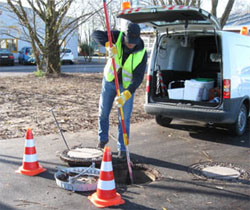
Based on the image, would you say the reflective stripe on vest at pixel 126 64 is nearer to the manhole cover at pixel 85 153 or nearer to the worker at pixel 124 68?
the worker at pixel 124 68

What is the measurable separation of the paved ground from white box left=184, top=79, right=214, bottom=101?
72 cm

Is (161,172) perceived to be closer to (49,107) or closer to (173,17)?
(173,17)

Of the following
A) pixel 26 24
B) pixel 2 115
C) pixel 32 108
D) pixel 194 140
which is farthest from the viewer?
pixel 26 24

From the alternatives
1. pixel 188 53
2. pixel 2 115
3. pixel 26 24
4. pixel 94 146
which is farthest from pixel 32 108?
pixel 26 24

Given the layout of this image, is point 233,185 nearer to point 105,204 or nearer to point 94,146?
point 105,204

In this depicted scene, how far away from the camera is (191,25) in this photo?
20.6 ft

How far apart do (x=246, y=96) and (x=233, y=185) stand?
2816 millimetres

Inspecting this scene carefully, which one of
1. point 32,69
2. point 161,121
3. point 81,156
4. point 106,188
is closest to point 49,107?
point 161,121

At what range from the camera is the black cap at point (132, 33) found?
448 cm

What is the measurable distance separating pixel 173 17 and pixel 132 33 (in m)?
1.60

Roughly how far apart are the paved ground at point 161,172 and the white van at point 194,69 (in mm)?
485

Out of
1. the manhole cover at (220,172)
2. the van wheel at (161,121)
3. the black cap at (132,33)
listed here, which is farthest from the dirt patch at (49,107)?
the manhole cover at (220,172)

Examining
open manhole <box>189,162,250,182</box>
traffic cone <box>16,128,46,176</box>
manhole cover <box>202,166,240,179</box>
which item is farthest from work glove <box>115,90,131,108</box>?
manhole cover <box>202,166,240,179</box>

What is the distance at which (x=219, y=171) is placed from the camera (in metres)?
4.65
